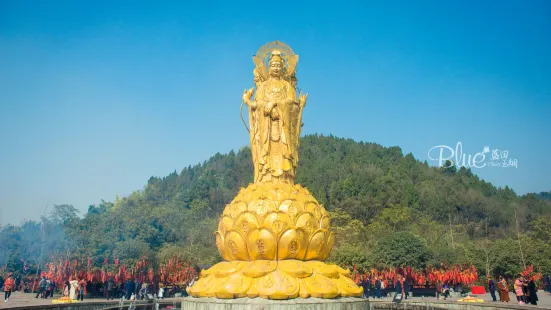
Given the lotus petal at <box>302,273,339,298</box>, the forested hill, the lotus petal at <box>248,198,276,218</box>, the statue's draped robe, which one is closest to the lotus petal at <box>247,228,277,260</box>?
the lotus petal at <box>248,198,276,218</box>

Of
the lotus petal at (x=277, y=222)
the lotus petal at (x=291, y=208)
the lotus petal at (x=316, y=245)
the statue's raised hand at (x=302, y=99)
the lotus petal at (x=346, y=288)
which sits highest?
the statue's raised hand at (x=302, y=99)

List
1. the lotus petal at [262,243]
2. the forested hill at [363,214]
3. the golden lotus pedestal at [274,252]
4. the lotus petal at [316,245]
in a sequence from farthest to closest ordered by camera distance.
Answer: the forested hill at [363,214] → the lotus petal at [316,245] → the lotus petal at [262,243] → the golden lotus pedestal at [274,252]

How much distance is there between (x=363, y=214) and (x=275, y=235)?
60455 millimetres

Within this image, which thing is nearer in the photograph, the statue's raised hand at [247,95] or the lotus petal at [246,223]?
the lotus petal at [246,223]

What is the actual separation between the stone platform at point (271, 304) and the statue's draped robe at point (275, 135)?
3323 millimetres

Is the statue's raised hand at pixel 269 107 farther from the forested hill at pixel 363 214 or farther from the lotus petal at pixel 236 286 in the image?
the forested hill at pixel 363 214

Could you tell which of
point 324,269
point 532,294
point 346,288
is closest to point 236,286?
point 324,269

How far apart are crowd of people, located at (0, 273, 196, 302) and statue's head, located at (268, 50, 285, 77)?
38.3 feet

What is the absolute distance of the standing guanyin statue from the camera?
9141 mm

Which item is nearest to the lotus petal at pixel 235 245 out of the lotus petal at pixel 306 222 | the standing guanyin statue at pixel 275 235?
the standing guanyin statue at pixel 275 235

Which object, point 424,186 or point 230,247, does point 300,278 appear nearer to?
point 230,247

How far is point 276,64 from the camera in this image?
12039mm

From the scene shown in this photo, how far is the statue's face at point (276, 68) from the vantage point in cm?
1201

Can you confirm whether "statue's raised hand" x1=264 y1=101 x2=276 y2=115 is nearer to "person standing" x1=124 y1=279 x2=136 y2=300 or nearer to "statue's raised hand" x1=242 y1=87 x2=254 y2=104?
"statue's raised hand" x1=242 y1=87 x2=254 y2=104
